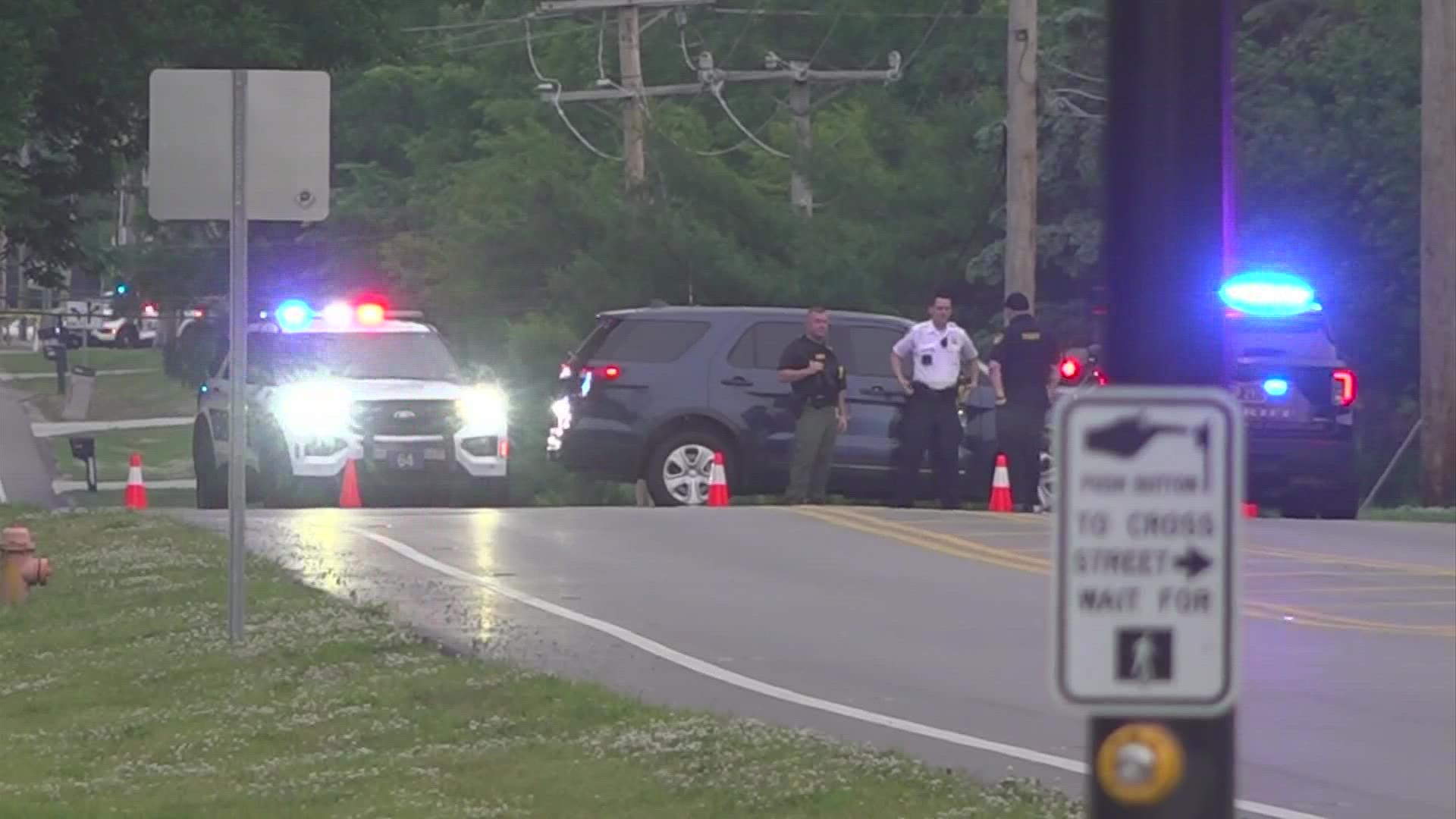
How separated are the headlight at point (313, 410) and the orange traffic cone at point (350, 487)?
288 mm

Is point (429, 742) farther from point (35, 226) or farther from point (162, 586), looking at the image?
point (35, 226)

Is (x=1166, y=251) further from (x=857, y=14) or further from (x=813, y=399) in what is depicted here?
(x=857, y=14)

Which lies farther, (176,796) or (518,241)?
(518,241)

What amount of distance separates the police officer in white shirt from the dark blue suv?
587 mm

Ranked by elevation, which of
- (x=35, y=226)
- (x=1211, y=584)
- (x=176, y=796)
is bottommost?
(x=176, y=796)

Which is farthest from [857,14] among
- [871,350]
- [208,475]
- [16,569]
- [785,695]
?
[785,695]

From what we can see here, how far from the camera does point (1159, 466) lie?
3119mm

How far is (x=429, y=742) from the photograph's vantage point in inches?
366

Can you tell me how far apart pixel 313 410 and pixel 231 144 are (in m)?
8.93

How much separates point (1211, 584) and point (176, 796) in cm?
595

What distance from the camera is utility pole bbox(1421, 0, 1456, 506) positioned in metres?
23.3

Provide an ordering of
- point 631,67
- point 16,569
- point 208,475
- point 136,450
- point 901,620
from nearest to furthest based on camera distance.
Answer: point 901,620
point 16,569
point 208,475
point 631,67
point 136,450

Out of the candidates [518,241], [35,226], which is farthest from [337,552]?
[518,241]

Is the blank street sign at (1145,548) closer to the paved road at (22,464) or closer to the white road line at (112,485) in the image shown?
the paved road at (22,464)
